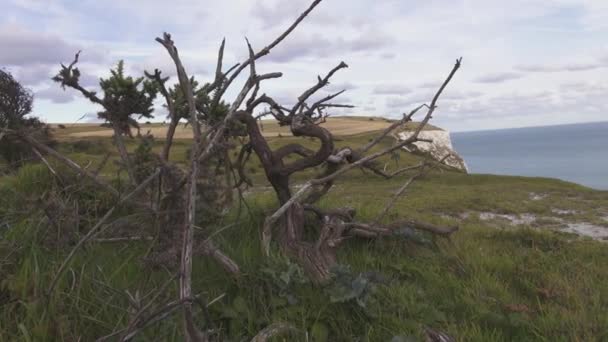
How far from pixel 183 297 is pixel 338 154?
275cm

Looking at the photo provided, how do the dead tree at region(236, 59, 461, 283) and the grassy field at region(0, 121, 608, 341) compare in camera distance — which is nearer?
the grassy field at region(0, 121, 608, 341)

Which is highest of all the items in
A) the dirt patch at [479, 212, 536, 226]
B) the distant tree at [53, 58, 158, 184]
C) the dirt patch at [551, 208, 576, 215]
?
the distant tree at [53, 58, 158, 184]

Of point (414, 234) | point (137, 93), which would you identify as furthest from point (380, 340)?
point (137, 93)

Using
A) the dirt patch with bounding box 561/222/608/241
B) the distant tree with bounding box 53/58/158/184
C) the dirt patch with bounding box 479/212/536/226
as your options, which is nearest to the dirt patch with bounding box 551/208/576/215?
the dirt patch with bounding box 479/212/536/226

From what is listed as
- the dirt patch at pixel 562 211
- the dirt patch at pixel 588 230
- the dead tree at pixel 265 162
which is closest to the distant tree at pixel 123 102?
the dead tree at pixel 265 162

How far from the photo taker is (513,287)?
3932 millimetres

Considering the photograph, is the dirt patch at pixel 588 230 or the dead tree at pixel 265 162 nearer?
the dead tree at pixel 265 162

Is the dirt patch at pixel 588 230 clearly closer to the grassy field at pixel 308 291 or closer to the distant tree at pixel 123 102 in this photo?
the grassy field at pixel 308 291

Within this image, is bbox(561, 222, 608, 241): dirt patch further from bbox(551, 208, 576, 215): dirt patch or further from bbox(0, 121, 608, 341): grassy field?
bbox(0, 121, 608, 341): grassy field

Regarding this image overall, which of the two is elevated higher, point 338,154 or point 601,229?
point 338,154

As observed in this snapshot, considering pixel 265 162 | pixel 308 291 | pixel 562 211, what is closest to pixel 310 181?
pixel 265 162

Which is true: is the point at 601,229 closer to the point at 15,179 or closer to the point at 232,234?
the point at 232,234

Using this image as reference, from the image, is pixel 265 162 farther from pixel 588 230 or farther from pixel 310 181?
pixel 588 230

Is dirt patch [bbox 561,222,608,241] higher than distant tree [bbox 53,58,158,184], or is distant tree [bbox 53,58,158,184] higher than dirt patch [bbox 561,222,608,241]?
distant tree [bbox 53,58,158,184]
